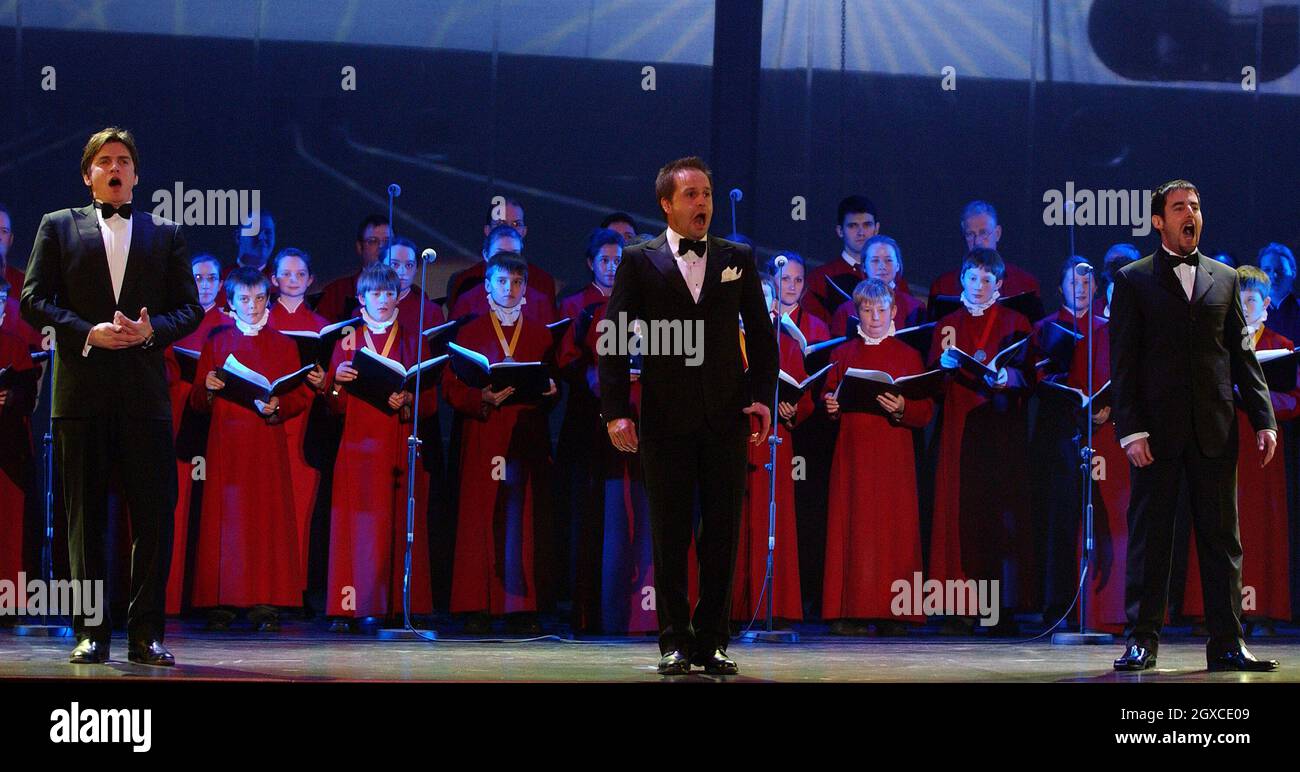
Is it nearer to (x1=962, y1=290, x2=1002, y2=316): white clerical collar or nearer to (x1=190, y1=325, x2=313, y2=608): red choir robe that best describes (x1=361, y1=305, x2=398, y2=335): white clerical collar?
(x1=190, y1=325, x2=313, y2=608): red choir robe

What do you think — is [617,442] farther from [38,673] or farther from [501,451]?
[501,451]

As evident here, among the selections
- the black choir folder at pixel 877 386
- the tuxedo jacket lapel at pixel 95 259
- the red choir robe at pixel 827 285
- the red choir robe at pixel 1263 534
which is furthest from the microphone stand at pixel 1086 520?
the tuxedo jacket lapel at pixel 95 259

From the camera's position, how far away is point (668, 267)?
4.78 meters

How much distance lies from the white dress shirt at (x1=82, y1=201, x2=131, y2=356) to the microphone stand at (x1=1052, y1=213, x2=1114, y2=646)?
376 cm

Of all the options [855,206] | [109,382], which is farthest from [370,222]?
[109,382]

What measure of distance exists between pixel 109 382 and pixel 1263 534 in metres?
4.83

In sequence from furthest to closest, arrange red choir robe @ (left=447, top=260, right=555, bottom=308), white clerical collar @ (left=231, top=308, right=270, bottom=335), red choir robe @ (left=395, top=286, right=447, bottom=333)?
red choir robe @ (left=447, top=260, right=555, bottom=308) < red choir robe @ (left=395, top=286, right=447, bottom=333) < white clerical collar @ (left=231, top=308, right=270, bottom=335)

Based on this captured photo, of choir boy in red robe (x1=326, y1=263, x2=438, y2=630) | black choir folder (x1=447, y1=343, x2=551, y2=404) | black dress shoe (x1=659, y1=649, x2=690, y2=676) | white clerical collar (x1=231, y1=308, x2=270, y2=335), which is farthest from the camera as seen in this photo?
white clerical collar (x1=231, y1=308, x2=270, y2=335)

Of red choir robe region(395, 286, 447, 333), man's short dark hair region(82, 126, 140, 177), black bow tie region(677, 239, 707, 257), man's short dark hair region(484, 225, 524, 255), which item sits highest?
man's short dark hair region(484, 225, 524, 255)

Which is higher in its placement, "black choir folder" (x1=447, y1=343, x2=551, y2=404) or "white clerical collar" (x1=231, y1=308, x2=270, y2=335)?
"white clerical collar" (x1=231, y1=308, x2=270, y2=335)

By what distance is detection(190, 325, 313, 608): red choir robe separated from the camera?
695 cm

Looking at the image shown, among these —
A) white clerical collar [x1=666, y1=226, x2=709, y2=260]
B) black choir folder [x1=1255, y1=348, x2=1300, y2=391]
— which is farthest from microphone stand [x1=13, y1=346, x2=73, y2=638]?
black choir folder [x1=1255, y1=348, x2=1300, y2=391]

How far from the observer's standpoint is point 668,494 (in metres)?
4.74

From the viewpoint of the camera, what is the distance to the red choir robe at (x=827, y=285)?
737 centimetres
